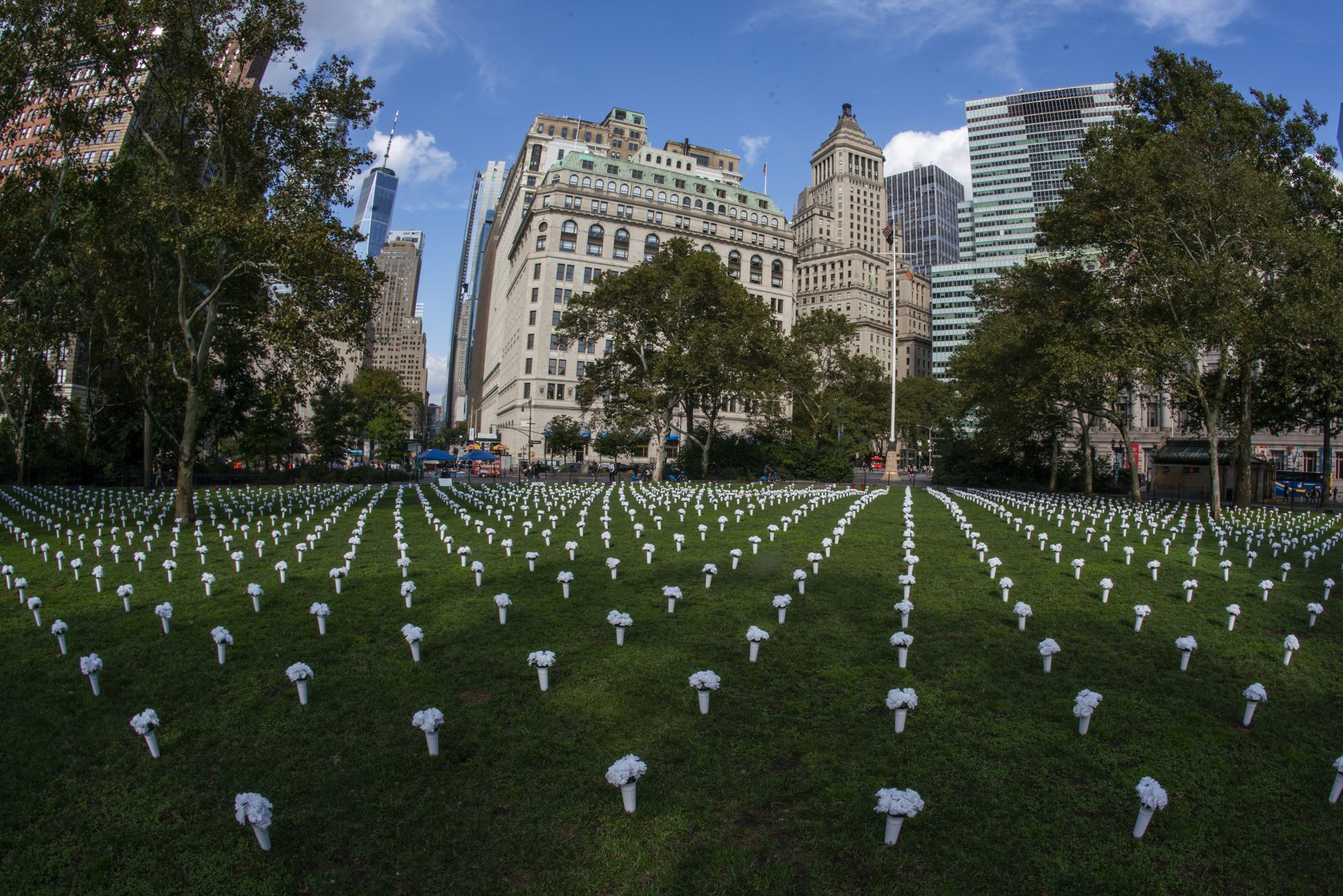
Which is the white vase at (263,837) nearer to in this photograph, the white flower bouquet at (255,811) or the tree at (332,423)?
the white flower bouquet at (255,811)

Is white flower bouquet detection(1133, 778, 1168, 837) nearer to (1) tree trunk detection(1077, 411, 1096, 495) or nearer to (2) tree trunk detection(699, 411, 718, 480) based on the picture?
(1) tree trunk detection(1077, 411, 1096, 495)

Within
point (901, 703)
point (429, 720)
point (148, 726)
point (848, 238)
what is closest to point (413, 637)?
point (429, 720)

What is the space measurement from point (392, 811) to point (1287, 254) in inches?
1136

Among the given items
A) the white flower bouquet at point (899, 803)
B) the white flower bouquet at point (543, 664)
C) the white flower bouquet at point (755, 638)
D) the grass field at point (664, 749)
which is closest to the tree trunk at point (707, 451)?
the grass field at point (664, 749)

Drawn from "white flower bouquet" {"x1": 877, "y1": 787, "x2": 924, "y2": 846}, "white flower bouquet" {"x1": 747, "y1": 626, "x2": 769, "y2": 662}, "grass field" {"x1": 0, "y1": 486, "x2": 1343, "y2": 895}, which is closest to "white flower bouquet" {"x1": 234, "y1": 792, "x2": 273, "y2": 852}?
"grass field" {"x1": 0, "y1": 486, "x2": 1343, "y2": 895}

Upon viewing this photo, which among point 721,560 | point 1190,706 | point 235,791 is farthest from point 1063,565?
point 235,791

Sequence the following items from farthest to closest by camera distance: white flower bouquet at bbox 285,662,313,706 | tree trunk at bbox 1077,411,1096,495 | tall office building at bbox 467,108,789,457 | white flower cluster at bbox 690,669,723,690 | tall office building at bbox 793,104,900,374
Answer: tall office building at bbox 793,104,900,374, tall office building at bbox 467,108,789,457, tree trunk at bbox 1077,411,1096,495, white flower bouquet at bbox 285,662,313,706, white flower cluster at bbox 690,669,723,690

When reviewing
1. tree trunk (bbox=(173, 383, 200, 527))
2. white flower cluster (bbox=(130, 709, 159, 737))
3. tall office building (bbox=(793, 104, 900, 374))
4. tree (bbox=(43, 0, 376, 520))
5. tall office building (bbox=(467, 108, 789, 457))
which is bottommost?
white flower cluster (bbox=(130, 709, 159, 737))

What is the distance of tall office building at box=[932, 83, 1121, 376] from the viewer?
143375 millimetres

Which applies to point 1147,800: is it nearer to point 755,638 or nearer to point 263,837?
point 755,638

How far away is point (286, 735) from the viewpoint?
5.82 meters

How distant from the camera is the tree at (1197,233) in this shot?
2231 cm

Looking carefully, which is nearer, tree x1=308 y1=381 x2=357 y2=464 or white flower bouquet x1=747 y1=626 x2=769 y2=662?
white flower bouquet x1=747 y1=626 x2=769 y2=662

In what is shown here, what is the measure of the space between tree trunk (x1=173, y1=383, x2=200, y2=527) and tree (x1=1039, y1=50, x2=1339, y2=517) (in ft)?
93.5
